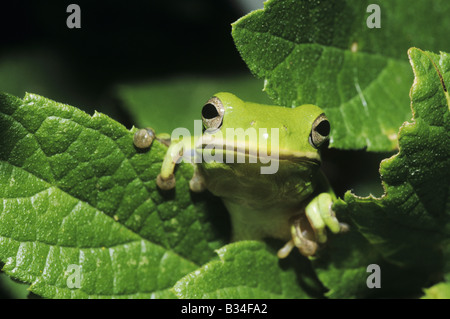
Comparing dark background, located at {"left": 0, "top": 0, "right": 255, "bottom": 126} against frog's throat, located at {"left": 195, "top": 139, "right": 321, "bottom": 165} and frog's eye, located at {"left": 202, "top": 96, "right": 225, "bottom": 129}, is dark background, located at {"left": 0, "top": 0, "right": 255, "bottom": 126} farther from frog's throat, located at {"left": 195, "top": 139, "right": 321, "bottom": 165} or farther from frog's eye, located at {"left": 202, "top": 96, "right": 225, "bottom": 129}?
frog's throat, located at {"left": 195, "top": 139, "right": 321, "bottom": 165}

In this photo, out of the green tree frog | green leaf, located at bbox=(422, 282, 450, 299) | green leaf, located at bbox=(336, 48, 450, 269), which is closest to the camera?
green leaf, located at bbox=(336, 48, 450, 269)

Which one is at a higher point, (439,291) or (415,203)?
(415,203)

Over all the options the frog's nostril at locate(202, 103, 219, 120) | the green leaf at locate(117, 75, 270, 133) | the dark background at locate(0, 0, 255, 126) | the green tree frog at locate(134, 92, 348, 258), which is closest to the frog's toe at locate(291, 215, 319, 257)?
the green tree frog at locate(134, 92, 348, 258)

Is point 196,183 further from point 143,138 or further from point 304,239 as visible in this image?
point 304,239

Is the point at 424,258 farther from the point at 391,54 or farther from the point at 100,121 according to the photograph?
the point at 100,121

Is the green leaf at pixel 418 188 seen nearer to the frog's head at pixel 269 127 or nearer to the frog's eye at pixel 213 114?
the frog's head at pixel 269 127

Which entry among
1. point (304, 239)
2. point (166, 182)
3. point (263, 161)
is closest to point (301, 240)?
point (304, 239)

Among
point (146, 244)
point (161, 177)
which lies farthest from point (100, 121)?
point (146, 244)
